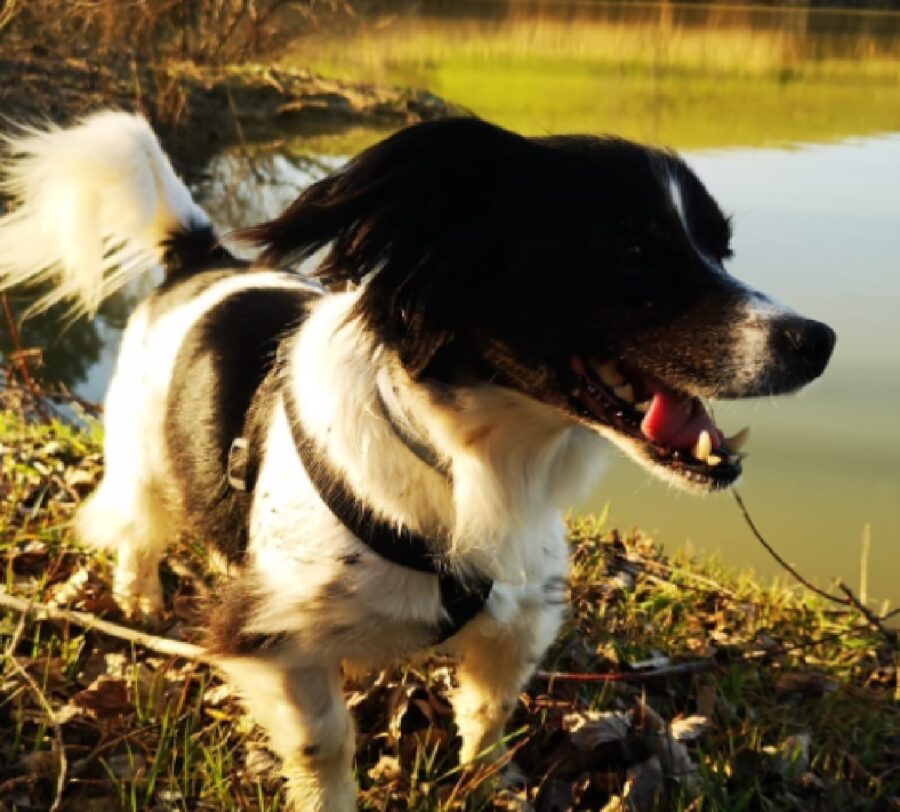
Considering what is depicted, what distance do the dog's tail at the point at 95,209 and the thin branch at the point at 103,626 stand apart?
945mm

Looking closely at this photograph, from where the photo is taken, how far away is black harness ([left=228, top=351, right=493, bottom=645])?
1998 mm

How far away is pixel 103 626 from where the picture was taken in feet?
8.62

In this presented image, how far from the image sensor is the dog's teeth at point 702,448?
1.85m

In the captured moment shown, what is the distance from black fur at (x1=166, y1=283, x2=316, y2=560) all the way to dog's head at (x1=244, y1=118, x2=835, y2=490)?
63 cm

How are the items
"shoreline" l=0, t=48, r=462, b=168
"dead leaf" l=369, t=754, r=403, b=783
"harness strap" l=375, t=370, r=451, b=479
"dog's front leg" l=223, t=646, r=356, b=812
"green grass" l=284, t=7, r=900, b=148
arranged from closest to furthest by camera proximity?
"harness strap" l=375, t=370, r=451, b=479 < "dog's front leg" l=223, t=646, r=356, b=812 < "dead leaf" l=369, t=754, r=403, b=783 < "shoreline" l=0, t=48, r=462, b=168 < "green grass" l=284, t=7, r=900, b=148

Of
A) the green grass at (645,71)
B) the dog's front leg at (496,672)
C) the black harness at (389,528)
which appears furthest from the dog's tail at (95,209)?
the green grass at (645,71)

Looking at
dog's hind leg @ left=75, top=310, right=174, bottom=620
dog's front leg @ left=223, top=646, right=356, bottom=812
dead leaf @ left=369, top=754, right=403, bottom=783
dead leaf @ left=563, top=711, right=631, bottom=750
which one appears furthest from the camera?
dog's hind leg @ left=75, top=310, right=174, bottom=620

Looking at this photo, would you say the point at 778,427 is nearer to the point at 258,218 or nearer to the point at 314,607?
the point at 314,607

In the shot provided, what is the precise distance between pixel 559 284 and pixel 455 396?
0.31 meters

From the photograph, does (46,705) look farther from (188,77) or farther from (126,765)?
(188,77)

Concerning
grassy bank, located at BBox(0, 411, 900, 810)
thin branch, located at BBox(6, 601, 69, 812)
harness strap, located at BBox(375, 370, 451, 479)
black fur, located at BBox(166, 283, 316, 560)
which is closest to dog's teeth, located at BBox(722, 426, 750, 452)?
harness strap, located at BBox(375, 370, 451, 479)

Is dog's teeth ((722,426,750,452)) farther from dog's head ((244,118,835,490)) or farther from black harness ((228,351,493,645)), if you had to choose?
black harness ((228,351,493,645))

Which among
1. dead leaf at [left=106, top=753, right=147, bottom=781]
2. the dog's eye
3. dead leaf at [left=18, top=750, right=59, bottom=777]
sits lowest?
dead leaf at [left=106, top=753, right=147, bottom=781]

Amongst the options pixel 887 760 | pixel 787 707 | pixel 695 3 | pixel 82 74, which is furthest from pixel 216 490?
pixel 695 3
